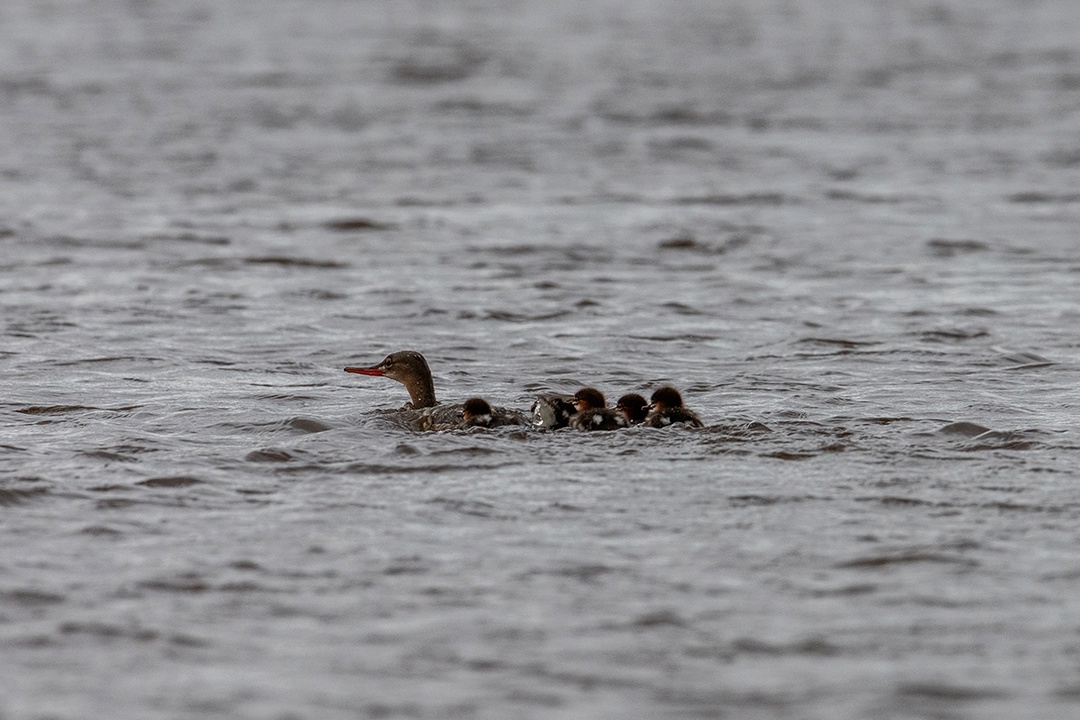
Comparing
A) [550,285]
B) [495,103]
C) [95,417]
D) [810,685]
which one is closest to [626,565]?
[810,685]

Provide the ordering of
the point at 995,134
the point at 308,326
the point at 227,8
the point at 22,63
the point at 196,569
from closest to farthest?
the point at 196,569 < the point at 308,326 < the point at 995,134 < the point at 22,63 < the point at 227,8

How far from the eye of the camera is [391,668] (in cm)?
607

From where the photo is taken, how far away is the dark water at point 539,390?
6160mm

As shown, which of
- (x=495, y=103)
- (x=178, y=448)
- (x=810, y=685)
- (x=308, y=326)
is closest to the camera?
(x=810, y=685)

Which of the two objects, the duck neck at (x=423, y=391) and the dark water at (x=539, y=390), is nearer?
the dark water at (x=539, y=390)

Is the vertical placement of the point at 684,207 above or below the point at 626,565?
above

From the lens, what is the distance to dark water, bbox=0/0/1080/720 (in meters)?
6.16

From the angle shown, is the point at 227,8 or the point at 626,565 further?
the point at 227,8

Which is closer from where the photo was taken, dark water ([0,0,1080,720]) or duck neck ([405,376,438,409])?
dark water ([0,0,1080,720])

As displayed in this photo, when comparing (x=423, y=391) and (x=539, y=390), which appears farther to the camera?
(x=539, y=390)

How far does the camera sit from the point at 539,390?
421 inches

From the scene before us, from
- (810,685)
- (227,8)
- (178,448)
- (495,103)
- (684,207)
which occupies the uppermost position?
(227,8)

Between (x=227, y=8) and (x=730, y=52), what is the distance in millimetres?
12674

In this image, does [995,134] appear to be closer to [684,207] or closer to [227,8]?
[684,207]
